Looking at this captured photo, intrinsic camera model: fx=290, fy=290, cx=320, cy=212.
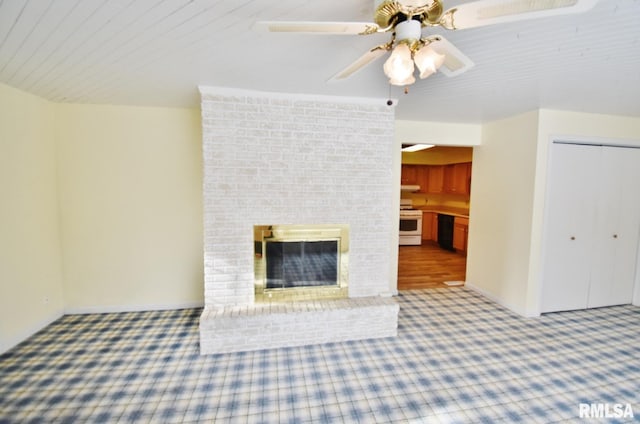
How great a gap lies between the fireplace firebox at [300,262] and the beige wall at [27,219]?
2.16 metres

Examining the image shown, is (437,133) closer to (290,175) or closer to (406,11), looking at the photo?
(290,175)

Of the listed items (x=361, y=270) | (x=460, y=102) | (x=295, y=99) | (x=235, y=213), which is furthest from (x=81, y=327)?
(x=460, y=102)

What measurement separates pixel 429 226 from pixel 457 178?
1518mm

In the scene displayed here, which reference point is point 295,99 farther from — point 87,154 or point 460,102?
point 87,154

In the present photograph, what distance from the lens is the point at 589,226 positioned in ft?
11.6

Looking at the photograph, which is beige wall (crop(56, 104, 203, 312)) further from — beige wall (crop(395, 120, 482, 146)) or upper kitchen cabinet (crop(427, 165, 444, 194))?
upper kitchen cabinet (crop(427, 165, 444, 194))

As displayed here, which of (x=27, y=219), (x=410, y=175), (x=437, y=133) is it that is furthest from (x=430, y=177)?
(x=27, y=219)

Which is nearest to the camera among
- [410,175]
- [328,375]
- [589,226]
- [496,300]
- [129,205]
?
[328,375]

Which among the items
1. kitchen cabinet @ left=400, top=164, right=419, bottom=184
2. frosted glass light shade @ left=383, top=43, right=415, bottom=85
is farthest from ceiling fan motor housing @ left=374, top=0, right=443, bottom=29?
kitchen cabinet @ left=400, top=164, right=419, bottom=184

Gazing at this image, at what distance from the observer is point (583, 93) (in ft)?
8.63

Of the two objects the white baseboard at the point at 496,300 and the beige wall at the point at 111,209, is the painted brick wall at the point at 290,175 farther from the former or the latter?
the white baseboard at the point at 496,300

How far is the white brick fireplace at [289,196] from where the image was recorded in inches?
105

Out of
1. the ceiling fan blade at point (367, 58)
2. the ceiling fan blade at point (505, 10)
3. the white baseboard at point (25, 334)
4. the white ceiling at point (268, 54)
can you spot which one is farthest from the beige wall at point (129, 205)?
the ceiling fan blade at point (505, 10)

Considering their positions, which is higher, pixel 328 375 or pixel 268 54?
pixel 268 54
